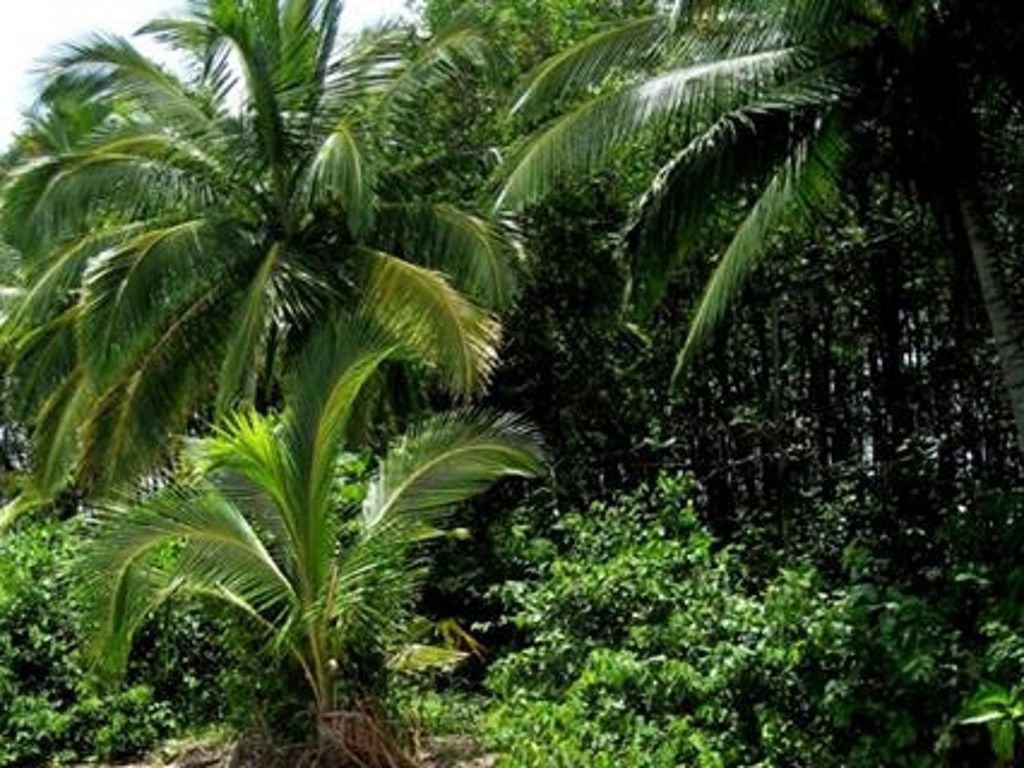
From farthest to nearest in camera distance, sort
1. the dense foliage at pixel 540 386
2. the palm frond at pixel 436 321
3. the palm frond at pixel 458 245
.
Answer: the palm frond at pixel 458 245 → the palm frond at pixel 436 321 → the dense foliage at pixel 540 386

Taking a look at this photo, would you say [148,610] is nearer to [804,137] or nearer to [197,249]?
[197,249]

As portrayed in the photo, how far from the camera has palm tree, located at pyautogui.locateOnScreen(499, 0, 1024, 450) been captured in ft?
26.2

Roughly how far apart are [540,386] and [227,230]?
3753mm

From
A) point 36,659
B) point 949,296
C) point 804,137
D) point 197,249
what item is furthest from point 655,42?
point 36,659

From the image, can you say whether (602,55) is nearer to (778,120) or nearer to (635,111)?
(635,111)

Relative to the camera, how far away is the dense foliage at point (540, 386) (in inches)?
273

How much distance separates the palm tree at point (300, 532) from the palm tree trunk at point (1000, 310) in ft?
10.3

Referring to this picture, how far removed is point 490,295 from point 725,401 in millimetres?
2799

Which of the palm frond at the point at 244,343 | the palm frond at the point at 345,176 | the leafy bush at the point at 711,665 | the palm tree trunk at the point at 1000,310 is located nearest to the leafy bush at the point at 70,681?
the palm frond at the point at 244,343

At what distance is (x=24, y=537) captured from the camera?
1166 centimetres

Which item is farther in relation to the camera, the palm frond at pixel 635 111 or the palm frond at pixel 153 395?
the palm frond at pixel 153 395

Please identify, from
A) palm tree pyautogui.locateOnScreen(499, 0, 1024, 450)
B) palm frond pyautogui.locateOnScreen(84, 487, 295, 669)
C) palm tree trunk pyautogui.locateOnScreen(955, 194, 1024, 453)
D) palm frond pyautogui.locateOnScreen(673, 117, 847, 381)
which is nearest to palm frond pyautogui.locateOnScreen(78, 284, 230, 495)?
palm frond pyautogui.locateOnScreen(84, 487, 295, 669)

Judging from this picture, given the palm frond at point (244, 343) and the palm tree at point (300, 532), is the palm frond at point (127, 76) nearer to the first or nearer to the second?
the palm frond at point (244, 343)

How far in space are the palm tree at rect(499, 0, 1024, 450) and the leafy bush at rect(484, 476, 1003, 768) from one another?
1.73 m
